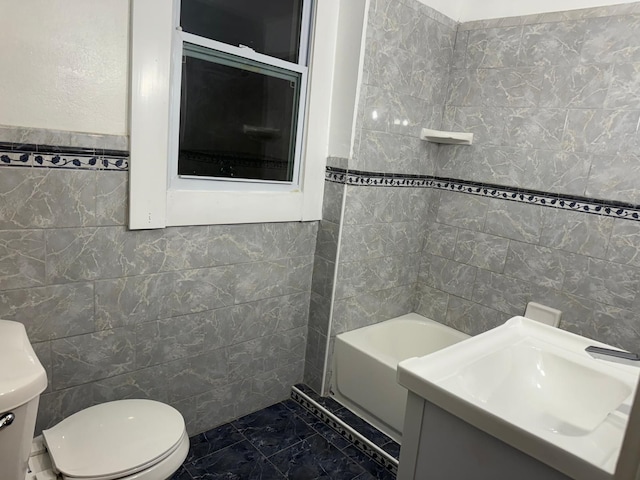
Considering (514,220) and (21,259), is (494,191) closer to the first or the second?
(514,220)

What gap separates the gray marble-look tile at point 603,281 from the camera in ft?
6.52

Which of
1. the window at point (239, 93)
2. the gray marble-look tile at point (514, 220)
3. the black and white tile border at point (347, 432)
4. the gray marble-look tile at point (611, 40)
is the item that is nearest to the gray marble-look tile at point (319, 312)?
the black and white tile border at point (347, 432)

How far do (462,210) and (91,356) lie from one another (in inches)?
80.2

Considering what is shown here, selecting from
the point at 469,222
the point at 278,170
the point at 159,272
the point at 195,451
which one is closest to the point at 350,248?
the point at 278,170

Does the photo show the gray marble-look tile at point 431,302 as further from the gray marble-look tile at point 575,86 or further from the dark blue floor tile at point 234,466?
the dark blue floor tile at point 234,466

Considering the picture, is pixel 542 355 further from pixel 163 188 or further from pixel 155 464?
pixel 163 188

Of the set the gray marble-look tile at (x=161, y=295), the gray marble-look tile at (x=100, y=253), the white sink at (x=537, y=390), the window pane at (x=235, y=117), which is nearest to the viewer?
the white sink at (x=537, y=390)

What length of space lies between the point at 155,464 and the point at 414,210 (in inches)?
74.6

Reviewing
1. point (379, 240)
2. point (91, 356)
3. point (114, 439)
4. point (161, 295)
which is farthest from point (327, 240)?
point (114, 439)

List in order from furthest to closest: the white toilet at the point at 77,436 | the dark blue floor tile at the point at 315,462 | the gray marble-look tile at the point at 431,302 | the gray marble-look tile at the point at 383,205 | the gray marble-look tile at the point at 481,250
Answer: the gray marble-look tile at the point at 431,302 < the gray marble-look tile at the point at 481,250 < the gray marble-look tile at the point at 383,205 < the dark blue floor tile at the point at 315,462 < the white toilet at the point at 77,436

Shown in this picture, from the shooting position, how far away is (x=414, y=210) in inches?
104

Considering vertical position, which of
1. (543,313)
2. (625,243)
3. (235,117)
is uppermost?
(235,117)

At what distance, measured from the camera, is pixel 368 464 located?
200cm

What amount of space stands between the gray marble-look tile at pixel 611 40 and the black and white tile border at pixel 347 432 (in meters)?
2.06
